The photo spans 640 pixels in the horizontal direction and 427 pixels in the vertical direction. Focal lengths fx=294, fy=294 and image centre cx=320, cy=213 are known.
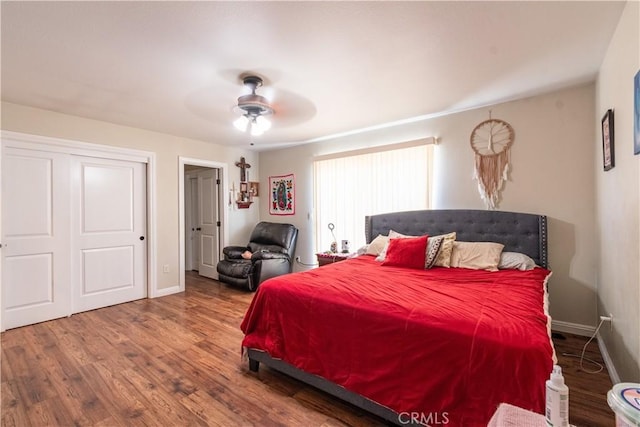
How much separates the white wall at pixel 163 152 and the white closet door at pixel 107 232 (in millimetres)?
237

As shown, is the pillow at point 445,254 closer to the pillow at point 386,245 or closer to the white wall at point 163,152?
the pillow at point 386,245

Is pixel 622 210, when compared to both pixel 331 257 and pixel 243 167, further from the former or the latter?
pixel 243 167

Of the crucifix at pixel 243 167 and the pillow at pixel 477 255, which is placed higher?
the crucifix at pixel 243 167

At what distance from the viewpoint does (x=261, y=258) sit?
4418 millimetres

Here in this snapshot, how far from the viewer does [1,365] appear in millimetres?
2373

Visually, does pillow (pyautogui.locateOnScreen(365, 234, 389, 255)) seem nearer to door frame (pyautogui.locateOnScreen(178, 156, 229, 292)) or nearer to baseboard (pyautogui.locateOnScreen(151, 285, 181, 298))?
door frame (pyautogui.locateOnScreen(178, 156, 229, 292))

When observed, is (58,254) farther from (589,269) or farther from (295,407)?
(589,269)

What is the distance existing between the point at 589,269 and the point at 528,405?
2.32 metres

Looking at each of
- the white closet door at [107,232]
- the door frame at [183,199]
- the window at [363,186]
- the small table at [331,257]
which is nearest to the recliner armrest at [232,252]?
the door frame at [183,199]

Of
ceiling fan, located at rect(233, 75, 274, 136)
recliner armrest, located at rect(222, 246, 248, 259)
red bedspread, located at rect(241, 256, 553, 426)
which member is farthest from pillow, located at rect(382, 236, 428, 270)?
recliner armrest, located at rect(222, 246, 248, 259)

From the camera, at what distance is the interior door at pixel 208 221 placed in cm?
532

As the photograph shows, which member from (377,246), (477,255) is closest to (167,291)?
(377,246)

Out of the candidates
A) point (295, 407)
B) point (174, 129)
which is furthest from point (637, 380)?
point (174, 129)

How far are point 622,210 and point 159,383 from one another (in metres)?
3.34
